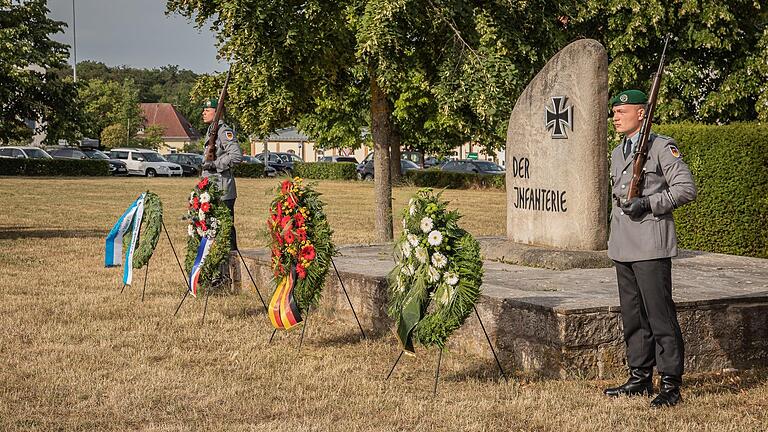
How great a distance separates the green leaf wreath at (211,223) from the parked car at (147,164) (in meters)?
47.5

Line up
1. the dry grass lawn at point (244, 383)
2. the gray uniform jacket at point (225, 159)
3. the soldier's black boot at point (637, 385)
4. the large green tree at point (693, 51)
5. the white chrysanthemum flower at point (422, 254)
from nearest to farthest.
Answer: the dry grass lawn at point (244, 383) → the soldier's black boot at point (637, 385) → the white chrysanthemum flower at point (422, 254) → the gray uniform jacket at point (225, 159) → the large green tree at point (693, 51)

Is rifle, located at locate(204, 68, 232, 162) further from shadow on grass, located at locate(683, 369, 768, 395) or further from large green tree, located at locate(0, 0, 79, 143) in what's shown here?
large green tree, located at locate(0, 0, 79, 143)

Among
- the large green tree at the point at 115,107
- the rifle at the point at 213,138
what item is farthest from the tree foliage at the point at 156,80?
the rifle at the point at 213,138

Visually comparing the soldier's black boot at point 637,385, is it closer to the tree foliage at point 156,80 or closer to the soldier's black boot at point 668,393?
the soldier's black boot at point 668,393

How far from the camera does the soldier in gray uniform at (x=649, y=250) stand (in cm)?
620

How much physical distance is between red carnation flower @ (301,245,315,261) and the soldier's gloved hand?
2875mm

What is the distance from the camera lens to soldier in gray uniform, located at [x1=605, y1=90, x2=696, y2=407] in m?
6.20

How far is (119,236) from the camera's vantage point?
35.8 feet

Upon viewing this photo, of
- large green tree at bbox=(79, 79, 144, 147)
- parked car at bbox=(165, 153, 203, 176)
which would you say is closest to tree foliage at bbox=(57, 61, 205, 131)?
large green tree at bbox=(79, 79, 144, 147)

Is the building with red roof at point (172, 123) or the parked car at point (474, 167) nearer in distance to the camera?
the parked car at point (474, 167)

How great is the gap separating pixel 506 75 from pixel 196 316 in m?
5.83

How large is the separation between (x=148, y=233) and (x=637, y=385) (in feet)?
19.4

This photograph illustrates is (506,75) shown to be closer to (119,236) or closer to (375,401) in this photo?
(119,236)

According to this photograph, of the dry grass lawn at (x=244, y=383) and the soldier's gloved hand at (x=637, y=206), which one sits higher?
the soldier's gloved hand at (x=637, y=206)
